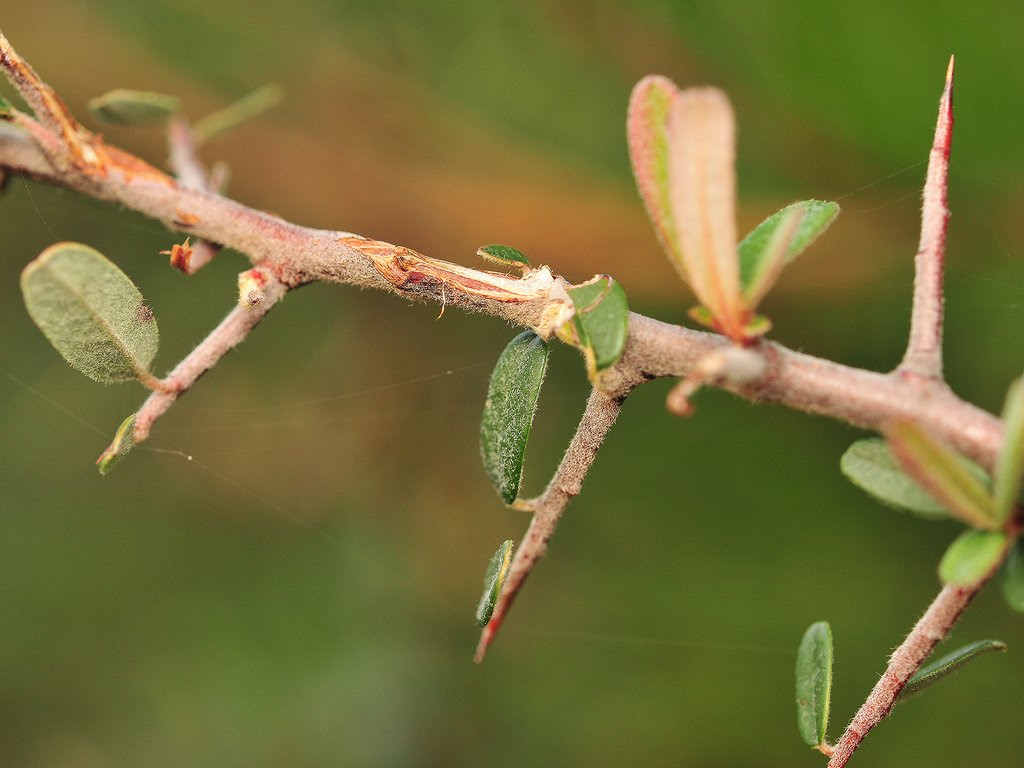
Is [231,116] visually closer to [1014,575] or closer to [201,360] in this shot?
[201,360]

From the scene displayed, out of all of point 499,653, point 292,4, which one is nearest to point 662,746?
point 499,653

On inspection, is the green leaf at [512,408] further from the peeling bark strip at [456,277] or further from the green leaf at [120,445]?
the green leaf at [120,445]

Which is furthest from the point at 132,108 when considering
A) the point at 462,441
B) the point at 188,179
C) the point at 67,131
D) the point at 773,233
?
the point at 462,441

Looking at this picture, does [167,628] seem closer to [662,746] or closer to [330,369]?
[330,369]

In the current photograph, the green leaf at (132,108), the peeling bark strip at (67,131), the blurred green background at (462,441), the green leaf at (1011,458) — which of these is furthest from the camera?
the blurred green background at (462,441)

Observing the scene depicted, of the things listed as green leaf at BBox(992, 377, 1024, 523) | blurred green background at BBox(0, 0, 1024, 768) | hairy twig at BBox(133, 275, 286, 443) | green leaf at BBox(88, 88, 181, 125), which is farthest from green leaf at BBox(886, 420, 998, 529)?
A: blurred green background at BBox(0, 0, 1024, 768)

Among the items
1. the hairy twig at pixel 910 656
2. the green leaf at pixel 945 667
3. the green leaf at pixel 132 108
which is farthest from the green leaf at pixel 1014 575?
the green leaf at pixel 132 108
